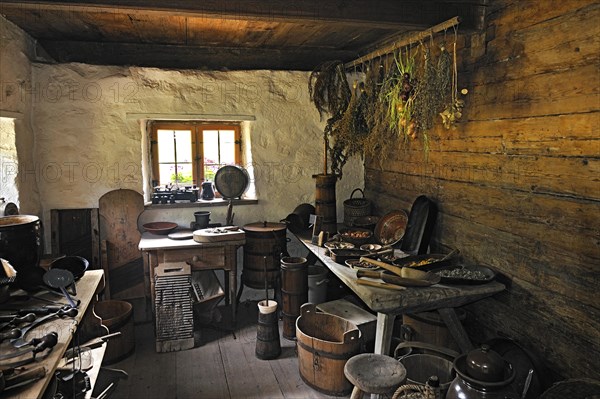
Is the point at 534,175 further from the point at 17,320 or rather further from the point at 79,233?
the point at 79,233

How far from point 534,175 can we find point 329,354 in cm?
166

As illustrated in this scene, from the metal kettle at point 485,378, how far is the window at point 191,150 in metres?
3.43

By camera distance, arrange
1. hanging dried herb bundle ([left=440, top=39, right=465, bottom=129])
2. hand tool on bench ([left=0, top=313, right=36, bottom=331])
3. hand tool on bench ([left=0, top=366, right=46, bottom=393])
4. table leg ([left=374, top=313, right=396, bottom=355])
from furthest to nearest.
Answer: hanging dried herb bundle ([left=440, top=39, right=465, bottom=129])
table leg ([left=374, top=313, right=396, bottom=355])
hand tool on bench ([left=0, top=313, right=36, bottom=331])
hand tool on bench ([left=0, top=366, right=46, bottom=393])

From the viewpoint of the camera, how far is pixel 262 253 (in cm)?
420

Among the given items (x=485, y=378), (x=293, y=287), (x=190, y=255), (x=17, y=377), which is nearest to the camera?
(x=17, y=377)

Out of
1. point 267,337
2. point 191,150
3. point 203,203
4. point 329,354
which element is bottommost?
point 267,337

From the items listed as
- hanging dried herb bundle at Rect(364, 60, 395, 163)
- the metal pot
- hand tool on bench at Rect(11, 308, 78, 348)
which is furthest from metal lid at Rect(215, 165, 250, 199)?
hand tool on bench at Rect(11, 308, 78, 348)

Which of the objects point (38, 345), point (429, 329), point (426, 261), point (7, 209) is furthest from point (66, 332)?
point (426, 261)

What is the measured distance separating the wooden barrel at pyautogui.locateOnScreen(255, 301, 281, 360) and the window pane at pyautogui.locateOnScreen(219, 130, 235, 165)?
1916 millimetres

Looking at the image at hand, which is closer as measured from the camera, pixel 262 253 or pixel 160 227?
pixel 262 253

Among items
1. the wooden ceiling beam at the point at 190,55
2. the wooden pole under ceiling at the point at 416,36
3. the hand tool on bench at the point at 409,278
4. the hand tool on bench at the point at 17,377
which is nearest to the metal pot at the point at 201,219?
the wooden ceiling beam at the point at 190,55

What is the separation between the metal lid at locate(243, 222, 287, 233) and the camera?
422cm

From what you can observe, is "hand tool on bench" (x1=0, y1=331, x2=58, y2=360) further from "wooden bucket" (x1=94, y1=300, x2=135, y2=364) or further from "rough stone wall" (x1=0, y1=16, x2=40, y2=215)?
"rough stone wall" (x1=0, y1=16, x2=40, y2=215)

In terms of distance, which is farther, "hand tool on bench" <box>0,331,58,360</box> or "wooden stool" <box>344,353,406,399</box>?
"wooden stool" <box>344,353,406,399</box>
